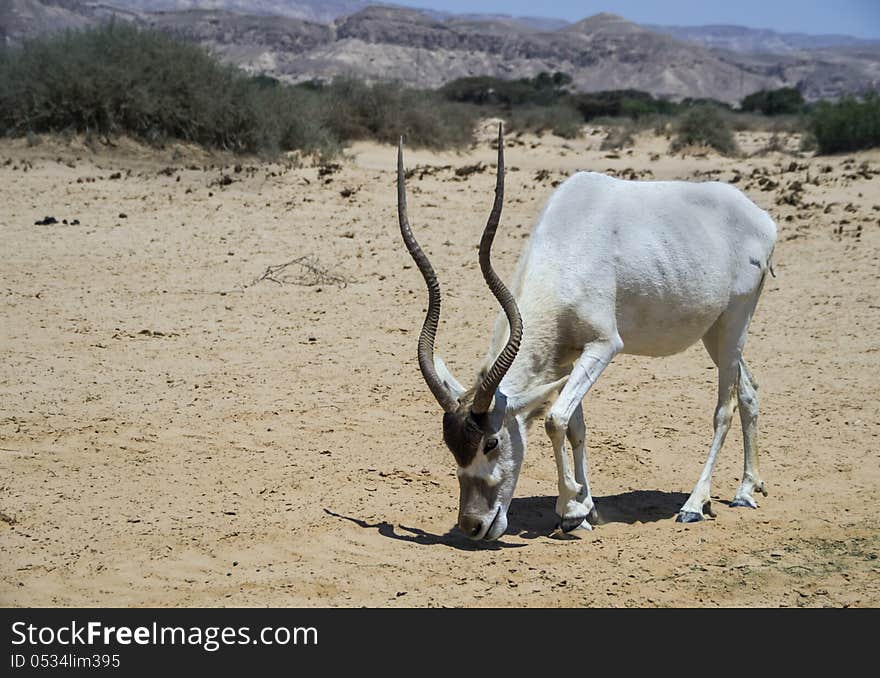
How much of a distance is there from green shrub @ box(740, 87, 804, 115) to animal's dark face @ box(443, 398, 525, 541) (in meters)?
46.9

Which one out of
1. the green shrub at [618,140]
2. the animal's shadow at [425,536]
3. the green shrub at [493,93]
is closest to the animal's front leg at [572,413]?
the animal's shadow at [425,536]

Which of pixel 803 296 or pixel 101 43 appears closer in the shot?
pixel 803 296

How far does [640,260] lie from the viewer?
598 centimetres

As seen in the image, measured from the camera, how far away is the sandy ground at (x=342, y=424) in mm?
5086

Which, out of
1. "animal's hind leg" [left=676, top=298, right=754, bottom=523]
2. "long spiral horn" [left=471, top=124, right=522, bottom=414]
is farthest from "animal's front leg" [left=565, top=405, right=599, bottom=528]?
"long spiral horn" [left=471, top=124, right=522, bottom=414]

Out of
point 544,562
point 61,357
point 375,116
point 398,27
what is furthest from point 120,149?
point 398,27

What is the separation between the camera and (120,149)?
18844 millimetres

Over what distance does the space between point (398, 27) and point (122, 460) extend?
112490mm

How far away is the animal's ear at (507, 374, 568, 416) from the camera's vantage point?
18.0 ft

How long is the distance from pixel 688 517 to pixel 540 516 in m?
0.87

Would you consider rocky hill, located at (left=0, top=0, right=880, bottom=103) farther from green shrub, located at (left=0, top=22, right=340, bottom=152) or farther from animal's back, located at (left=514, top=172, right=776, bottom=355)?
animal's back, located at (left=514, top=172, right=776, bottom=355)

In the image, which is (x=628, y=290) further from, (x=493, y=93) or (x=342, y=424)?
(x=493, y=93)

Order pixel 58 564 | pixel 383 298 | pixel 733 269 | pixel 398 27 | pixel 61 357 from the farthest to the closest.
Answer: pixel 398 27 → pixel 383 298 → pixel 61 357 → pixel 733 269 → pixel 58 564

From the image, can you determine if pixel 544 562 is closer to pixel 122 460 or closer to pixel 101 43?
pixel 122 460
